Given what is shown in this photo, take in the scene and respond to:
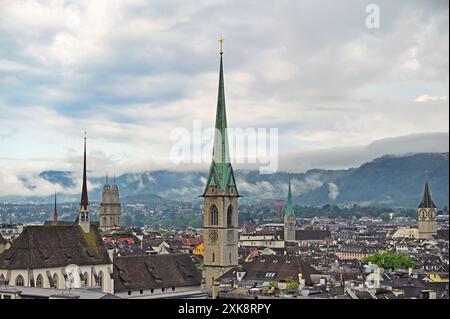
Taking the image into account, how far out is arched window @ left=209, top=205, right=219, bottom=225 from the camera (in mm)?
38531

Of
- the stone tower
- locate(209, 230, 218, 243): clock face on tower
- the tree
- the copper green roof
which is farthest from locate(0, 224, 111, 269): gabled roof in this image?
the stone tower

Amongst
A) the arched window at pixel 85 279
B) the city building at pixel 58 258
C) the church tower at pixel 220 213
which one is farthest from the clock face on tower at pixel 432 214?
the arched window at pixel 85 279

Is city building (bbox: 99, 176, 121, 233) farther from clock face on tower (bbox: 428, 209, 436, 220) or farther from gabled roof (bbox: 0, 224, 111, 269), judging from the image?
clock face on tower (bbox: 428, 209, 436, 220)

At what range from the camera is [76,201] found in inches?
1340

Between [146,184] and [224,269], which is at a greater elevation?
[146,184]

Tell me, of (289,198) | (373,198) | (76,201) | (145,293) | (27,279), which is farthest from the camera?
(373,198)

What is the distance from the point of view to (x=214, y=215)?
127 feet

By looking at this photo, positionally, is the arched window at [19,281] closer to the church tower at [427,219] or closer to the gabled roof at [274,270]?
the gabled roof at [274,270]

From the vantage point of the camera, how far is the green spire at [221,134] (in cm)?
3616

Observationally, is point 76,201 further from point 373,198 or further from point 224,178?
point 373,198

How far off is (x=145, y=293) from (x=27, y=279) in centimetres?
461

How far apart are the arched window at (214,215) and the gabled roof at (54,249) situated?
7.37 m
